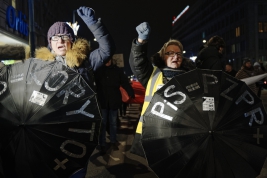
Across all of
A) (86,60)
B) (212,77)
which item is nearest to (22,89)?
(86,60)

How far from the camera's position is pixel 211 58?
6039 mm

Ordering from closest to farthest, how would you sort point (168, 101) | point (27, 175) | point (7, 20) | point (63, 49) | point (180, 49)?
1. point (27, 175)
2. point (168, 101)
3. point (63, 49)
4. point (180, 49)
5. point (7, 20)

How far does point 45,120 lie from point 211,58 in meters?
3.75

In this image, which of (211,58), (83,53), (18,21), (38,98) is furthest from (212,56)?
(18,21)

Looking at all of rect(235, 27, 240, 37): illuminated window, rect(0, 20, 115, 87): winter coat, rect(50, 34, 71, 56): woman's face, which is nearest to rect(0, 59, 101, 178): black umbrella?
rect(0, 20, 115, 87): winter coat

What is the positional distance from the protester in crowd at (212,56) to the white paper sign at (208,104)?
277 cm

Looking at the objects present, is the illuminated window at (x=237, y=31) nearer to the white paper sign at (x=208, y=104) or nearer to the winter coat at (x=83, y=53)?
the winter coat at (x=83, y=53)

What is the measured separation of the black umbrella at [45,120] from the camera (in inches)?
110

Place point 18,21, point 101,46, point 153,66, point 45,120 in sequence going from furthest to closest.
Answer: point 18,21 → point 153,66 → point 101,46 → point 45,120

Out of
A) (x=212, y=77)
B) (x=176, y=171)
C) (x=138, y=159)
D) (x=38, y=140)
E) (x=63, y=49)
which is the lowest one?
(x=138, y=159)

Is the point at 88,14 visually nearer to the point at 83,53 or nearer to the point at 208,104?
the point at 83,53

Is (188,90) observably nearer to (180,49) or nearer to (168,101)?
(168,101)

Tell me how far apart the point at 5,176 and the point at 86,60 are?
1.43m

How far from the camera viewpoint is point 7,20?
72.9 feet
